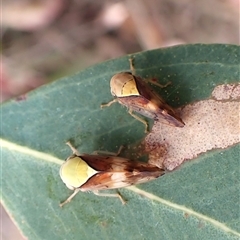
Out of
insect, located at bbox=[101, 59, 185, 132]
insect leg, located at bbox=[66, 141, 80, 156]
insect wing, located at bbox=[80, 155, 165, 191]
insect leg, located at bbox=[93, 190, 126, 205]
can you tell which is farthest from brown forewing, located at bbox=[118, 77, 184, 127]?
insect leg, located at bbox=[93, 190, 126, 205]

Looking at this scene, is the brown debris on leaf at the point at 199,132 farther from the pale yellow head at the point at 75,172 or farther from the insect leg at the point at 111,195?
the pale yellow head at the point at 75,172

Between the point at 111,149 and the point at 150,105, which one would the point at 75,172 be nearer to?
the point at 111,149

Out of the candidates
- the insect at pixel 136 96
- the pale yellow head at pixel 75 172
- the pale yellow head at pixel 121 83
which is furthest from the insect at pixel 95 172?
the pale yellow head at pixel 121 83

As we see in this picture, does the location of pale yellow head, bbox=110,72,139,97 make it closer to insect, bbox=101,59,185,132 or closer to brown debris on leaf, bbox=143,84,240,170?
insect, bbox=101,59,185,132

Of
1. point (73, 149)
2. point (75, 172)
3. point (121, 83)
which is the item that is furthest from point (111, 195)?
point (121, 83)

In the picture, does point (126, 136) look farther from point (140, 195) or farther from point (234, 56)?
point (234, 56)
